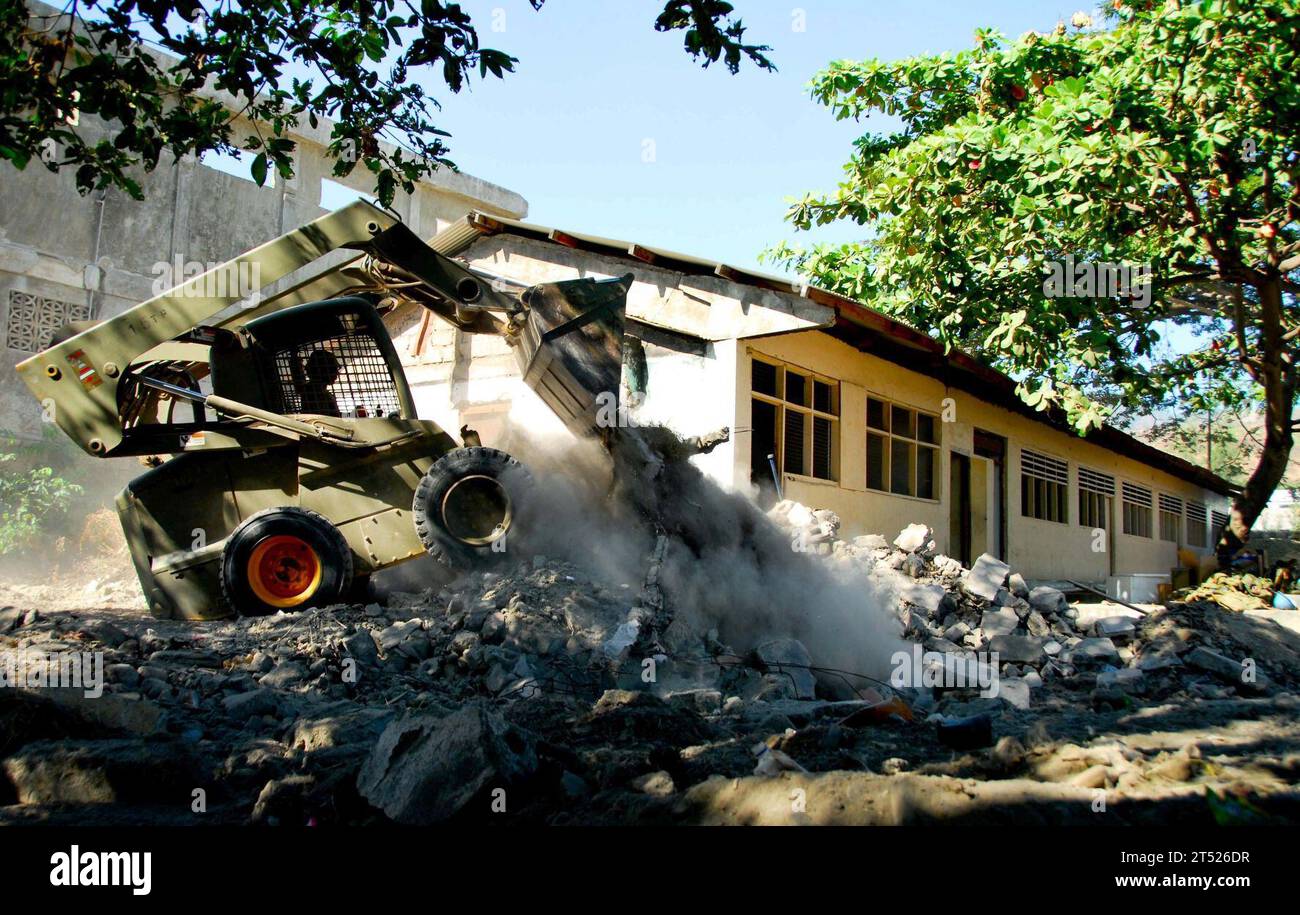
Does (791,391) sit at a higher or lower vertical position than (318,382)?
higher

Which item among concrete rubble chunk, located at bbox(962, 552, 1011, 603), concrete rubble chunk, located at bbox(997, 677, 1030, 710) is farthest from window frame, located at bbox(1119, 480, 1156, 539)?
concrete rubble chunk, located at bbox(997, 677, 1030, 710)

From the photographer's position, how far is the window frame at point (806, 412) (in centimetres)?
1253

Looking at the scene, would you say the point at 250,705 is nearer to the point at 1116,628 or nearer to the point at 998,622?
the point at 998,622

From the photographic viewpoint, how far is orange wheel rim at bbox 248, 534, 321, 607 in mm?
7793

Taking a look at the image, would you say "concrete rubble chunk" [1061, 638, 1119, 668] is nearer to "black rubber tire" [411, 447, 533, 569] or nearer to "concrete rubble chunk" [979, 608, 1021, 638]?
"concrete rubble chunk" [979, 608, 1021, 638]

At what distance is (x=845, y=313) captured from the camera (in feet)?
36.7

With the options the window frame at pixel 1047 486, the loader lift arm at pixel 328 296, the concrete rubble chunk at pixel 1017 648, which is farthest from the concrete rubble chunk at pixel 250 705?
the window frame at pixel 1047 486

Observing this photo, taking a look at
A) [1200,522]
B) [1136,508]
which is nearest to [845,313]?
[1136,508]

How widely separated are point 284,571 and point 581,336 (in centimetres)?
327

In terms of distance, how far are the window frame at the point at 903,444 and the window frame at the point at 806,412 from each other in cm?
89

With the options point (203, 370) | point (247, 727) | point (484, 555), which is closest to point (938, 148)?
point (484, 555)

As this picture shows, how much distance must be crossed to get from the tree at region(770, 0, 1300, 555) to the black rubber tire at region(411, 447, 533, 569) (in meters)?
6.46

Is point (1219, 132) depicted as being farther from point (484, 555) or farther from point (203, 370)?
point (203, 370)

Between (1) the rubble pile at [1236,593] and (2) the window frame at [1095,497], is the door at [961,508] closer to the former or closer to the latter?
(1) the rubble pile at [1236,593]
